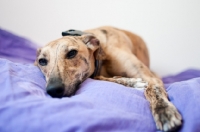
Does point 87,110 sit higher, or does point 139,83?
point 87,110

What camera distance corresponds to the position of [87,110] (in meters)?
0.66

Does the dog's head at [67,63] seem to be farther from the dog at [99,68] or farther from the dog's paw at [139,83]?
the dog's paw at [139,83]

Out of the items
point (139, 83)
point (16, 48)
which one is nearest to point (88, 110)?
point (139, 83)

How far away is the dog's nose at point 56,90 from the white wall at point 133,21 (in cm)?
150

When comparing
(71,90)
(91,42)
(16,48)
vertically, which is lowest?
(16,48)

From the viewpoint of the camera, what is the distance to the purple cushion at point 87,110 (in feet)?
2.00

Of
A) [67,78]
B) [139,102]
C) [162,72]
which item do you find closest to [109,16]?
[162,72]

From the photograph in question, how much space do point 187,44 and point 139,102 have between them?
1624 millimetres

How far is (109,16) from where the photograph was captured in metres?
2.33

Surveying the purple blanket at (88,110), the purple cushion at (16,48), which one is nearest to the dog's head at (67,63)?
the purple blanket at (88,110)

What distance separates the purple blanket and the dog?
0.15 feet

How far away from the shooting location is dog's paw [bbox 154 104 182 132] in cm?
69

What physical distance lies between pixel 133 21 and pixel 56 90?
1585 mm

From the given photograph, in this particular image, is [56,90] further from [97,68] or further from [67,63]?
[97,68]
